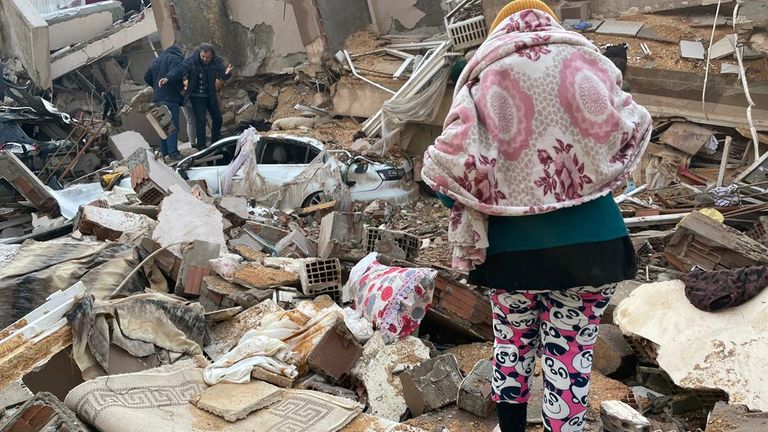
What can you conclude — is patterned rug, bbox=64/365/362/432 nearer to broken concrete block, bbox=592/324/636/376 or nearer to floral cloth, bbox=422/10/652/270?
floral cloth, bbox=422/10/652/270

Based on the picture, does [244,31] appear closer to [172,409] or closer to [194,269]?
[194,269]

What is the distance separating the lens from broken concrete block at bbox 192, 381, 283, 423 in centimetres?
311

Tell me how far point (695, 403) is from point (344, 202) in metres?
6.65

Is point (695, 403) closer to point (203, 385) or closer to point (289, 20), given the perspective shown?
point (203, 385)

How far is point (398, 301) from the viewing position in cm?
426

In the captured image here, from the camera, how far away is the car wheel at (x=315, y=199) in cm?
973

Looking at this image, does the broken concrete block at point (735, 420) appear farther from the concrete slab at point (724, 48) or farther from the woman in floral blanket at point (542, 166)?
the concrete slab at point (724, 48)

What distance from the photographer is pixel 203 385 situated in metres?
3.45

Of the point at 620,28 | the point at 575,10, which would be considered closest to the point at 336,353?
the point at 620,28

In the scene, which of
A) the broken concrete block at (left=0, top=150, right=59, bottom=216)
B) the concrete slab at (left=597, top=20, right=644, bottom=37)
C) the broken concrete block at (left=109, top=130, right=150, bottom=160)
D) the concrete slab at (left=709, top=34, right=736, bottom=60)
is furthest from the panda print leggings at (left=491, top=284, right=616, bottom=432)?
the broken concrete block at (left=109, top=130, right=150, bottom=160)

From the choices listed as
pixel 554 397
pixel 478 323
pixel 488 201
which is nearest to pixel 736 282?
pixel 478 323

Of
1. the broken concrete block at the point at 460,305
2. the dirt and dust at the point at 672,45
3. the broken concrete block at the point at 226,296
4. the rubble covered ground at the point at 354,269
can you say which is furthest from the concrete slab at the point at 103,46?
the broken concrete block at the point at 460,305

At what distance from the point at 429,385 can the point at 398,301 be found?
74 centimetres

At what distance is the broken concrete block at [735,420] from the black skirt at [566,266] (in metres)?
1.18
